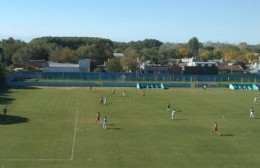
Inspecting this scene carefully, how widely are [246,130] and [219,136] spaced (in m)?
4.51

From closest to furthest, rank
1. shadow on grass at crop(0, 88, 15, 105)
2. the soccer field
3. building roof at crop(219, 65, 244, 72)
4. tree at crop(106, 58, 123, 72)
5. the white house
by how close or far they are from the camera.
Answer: the soccer field
shadow on grass at crop(0, 88, 15, 105)
the white house
tree at crop(106, 58, 123, 72)
building roof at crop(219, 65, 244, 72)

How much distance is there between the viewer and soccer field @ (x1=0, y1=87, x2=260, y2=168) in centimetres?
3070

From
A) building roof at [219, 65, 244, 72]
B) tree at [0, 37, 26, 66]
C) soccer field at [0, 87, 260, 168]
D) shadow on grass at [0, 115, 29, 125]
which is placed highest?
tree at [0, 37, 26, 66]

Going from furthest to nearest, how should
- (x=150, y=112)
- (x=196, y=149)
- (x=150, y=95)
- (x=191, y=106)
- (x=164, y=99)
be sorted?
(x=150, y=95)
(x=164, y=99)
(x=191, y=106)
(x=150, y=112)
(x=196, y=149)

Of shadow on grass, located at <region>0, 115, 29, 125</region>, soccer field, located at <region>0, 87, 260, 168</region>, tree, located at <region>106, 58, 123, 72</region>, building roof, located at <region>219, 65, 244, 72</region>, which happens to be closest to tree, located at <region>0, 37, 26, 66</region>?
tree, located at <region>106, 58, 123, 72</region>

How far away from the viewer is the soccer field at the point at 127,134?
30703 mm

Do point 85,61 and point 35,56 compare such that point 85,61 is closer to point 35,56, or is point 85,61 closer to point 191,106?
point 35,56

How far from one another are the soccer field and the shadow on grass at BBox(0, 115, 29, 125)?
0.10 metres

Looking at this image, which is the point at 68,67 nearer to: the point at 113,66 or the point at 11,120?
the point at 113,66

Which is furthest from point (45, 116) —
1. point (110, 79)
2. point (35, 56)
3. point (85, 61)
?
point (35, 56)

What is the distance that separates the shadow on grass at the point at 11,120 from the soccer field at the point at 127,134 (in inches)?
3.8

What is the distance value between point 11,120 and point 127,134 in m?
13.1

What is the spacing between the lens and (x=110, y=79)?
357 ft

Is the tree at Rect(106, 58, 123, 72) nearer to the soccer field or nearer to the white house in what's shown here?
the white house
